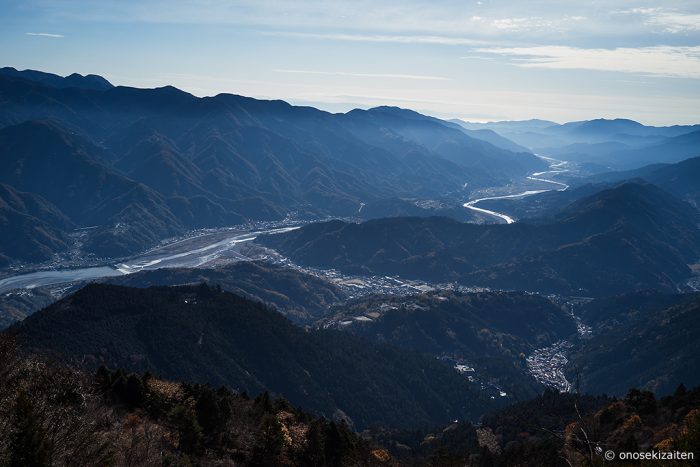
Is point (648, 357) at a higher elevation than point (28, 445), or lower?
lower

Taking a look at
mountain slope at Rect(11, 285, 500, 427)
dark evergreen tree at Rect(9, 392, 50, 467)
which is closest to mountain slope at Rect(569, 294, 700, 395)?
mountain slope at Rect(11, 285, 500, 427)

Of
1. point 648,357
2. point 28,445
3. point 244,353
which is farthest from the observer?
point 648,357

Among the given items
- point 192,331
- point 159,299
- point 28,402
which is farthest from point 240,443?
point 159,299

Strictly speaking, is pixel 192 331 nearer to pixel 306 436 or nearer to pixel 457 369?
pixel 457 369
